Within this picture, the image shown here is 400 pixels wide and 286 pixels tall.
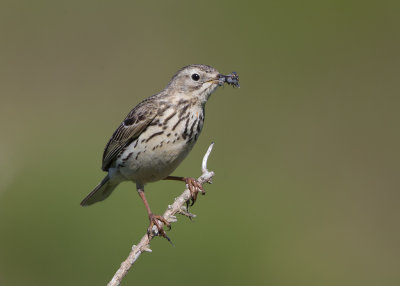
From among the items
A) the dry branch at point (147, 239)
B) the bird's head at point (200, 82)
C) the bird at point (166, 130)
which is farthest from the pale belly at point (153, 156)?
the dry branch at point (147, 239)

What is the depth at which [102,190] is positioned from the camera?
9.34m

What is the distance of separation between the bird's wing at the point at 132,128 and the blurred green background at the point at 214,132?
6.66ft

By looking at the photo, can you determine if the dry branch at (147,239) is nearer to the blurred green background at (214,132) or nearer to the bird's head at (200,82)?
the bird's head at (200,82)

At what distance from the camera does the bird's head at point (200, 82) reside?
8.41 meters

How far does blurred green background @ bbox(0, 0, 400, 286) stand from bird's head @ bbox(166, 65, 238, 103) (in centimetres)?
305

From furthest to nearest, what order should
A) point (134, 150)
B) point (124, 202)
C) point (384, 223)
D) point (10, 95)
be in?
1. point (10, 95)
2. point (384, 223)
3. point (124, 202)
4. point (134, 150)

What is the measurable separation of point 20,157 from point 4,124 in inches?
65.3

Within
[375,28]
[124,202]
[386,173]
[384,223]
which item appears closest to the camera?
[124,202]

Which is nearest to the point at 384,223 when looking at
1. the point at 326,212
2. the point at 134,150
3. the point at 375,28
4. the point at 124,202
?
the point at 326,212

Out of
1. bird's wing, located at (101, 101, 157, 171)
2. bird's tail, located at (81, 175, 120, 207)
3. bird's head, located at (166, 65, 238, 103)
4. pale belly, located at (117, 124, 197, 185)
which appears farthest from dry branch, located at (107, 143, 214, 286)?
bird's tail, located at (81, 175, 120, 207)

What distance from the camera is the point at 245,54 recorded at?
61.0 feet

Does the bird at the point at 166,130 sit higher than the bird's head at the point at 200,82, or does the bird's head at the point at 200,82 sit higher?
the bird's head at the point at 200,82

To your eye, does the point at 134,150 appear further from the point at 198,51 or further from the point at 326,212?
the point at 198,51

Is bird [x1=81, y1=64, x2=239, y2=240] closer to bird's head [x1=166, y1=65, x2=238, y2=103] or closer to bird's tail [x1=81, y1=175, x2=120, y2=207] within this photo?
bird's head [x1=166, y1=65, x2=238, y2=103]
